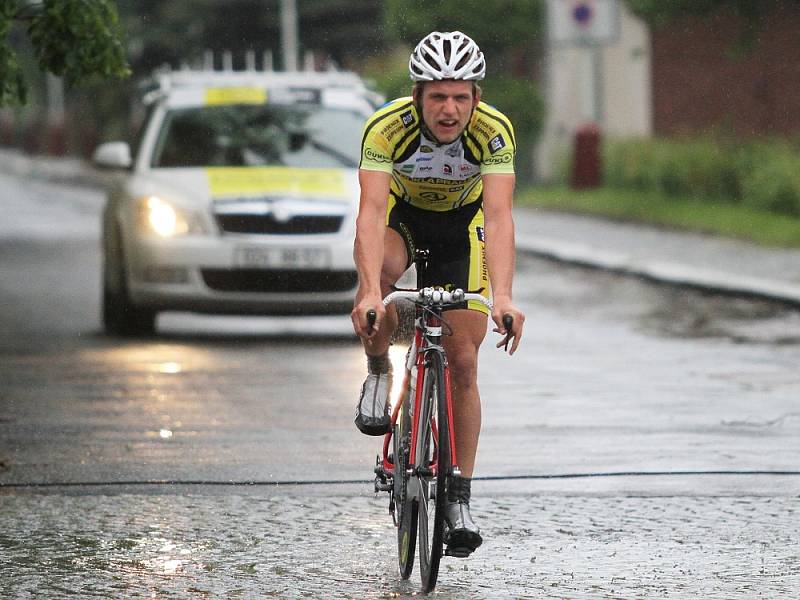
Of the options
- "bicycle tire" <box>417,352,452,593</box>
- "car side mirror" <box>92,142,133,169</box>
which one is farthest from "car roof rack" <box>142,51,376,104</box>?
"bicycle tire" <box>417,352,452,593</box>

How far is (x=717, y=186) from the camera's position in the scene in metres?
28.0

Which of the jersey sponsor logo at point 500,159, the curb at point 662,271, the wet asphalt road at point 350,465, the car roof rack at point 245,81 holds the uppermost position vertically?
the car roof rack at point 245,81

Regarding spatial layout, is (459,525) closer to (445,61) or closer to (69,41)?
(445,61)

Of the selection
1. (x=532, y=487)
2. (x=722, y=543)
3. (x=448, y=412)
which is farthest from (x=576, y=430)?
(x=448, y=412)

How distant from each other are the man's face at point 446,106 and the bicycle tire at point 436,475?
0.73 meters

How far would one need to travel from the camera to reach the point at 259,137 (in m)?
14.8

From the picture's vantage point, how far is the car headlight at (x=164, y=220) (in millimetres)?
13914

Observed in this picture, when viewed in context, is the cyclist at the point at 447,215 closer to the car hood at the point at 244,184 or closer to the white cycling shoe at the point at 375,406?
the white cycling shoe at the point at 375,406

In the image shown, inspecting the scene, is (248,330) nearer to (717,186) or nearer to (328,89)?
(328,89)

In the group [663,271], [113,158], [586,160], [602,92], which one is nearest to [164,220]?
[113,158]

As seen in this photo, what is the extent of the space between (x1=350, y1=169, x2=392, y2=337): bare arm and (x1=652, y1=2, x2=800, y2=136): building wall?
23.2 meters

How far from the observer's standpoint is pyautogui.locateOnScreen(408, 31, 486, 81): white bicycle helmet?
6.52m

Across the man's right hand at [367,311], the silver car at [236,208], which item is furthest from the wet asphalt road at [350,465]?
the man's right hand at [367,311]

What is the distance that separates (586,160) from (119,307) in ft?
62.3
